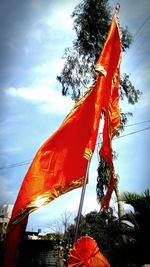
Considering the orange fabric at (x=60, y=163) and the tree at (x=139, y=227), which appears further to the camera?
the tree at (x=139, y=227)

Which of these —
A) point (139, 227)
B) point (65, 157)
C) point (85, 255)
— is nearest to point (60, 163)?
point (65, 157)

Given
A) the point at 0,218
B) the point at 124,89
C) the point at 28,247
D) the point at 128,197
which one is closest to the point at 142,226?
the point at 128,197

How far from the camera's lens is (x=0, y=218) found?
73.9 feet

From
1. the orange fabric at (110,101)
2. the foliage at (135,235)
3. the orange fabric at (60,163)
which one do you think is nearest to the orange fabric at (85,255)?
the orange fabric at (60,163)

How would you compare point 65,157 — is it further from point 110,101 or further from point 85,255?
point 85,255

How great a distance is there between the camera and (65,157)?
370cm

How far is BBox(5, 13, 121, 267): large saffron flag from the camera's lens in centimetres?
317

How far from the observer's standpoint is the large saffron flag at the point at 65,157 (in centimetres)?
317

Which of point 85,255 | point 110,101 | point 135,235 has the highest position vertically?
point 110,101

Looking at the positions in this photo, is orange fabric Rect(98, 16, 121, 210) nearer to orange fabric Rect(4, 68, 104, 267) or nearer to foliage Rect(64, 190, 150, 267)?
orange fabric Rect(4, 68, 104, 267)

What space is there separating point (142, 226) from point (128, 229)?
0.96ft

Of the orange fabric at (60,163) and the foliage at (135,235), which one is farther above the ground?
the orange fabric at (60,163)

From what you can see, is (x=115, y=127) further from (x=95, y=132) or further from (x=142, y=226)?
(x=142, y=226)

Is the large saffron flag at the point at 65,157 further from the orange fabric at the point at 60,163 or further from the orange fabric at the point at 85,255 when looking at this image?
the orange fabric at the point at 85,255
